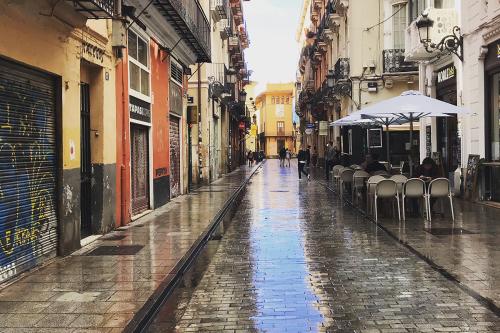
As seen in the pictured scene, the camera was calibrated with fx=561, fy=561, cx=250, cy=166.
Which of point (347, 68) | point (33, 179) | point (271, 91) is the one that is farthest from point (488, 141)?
point (271, 91)

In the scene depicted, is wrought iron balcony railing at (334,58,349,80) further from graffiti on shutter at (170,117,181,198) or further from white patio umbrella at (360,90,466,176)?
white patio umbrella at (360,90,466,176)

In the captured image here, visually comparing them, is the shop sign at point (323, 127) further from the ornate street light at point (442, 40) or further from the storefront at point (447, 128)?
the ornate street light at point (442, 40)

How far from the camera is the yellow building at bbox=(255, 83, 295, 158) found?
9825 centimetres

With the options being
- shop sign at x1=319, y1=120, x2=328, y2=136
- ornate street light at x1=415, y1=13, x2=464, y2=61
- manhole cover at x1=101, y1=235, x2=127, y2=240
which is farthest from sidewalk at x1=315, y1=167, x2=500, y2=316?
shop sign at x1=319, y1=120, x2=328, y2=136

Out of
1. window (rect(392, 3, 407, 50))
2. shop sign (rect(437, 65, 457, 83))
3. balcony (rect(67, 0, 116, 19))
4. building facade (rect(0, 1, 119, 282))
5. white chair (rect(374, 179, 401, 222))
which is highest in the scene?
window (rect(392, 3, 407, 50))

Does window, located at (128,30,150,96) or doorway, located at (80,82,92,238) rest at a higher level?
window, located at (128,30,150,96)

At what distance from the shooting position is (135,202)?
13.3m

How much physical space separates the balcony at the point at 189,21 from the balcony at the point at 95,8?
3985 millimetres

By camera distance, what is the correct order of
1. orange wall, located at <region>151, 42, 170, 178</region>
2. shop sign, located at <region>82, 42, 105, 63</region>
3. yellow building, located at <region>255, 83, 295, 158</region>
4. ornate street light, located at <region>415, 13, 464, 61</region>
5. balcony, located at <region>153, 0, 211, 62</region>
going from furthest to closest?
yellow building, located at <region>255, 83, 295, 158</region> → ornate street light, located at <region>415, 13, 464, 61</region> → orange wall, located at <region>151, 42, 170, 178</region> → balcony, located at <region>153, 0, 211, 62</region> → shop sign, located at <region>82, 42, 105, 63</region>

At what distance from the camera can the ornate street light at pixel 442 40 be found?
16469mm

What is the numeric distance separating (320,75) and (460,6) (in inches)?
1121

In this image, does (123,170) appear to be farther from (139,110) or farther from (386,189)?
(386,189)

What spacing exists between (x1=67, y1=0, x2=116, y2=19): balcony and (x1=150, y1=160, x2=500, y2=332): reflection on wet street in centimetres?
395

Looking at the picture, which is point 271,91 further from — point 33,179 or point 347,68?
point 33,179
